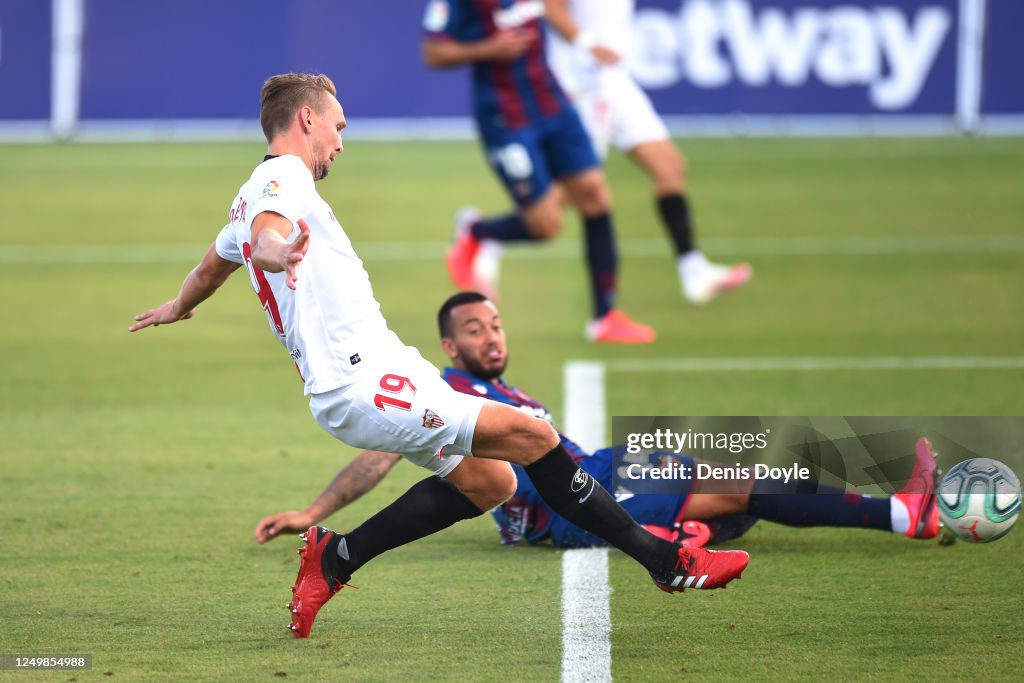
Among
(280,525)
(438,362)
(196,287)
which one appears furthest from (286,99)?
(438,362)

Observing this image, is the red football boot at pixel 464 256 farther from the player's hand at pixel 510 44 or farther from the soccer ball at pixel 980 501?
the soccer ball at pixel 980 501

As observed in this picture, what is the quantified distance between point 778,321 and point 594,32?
239 centimetres

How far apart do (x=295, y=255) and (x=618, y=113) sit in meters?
6.81

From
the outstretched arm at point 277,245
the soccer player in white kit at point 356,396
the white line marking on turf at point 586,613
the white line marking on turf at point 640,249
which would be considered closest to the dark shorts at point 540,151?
the white line marking on turf at point 640,249

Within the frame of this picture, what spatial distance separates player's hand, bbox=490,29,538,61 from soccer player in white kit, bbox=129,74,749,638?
525 centimetres

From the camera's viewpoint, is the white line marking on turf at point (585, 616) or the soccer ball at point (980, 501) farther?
the soccer ball at point (980, 501)

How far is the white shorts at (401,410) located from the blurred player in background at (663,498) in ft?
2.50

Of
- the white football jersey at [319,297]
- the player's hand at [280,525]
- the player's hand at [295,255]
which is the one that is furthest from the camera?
the player's hand at [280,525]

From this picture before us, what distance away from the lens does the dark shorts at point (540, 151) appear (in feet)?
32.2

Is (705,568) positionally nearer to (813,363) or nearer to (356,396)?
(356,396)

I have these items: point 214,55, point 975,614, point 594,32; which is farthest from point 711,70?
point 975,614

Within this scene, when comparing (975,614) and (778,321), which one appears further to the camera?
(778,321)

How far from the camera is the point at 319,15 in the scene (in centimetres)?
2044

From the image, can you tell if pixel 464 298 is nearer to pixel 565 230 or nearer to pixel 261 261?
pixel 261 261
